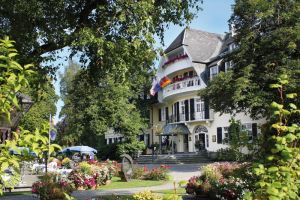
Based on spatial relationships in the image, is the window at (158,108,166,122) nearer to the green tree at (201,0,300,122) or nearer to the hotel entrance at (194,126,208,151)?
the hotel entrance at (194,126,208,151)

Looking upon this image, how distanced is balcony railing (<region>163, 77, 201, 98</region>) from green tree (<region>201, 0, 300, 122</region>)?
54.3ft

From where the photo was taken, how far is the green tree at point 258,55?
26438mm

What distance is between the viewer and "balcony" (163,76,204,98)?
153 feet

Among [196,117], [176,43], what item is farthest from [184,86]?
[176,43]

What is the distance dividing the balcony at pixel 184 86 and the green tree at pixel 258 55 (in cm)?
1638

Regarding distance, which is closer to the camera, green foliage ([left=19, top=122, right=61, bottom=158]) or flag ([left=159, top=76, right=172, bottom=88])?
green foliage ([left=19, top=122, right=61, bottom=158])

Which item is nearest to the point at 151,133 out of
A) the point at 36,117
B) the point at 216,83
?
the point at 36,117

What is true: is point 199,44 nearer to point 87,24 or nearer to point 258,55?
point 258,55

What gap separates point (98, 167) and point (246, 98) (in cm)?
1098

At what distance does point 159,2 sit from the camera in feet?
33.4

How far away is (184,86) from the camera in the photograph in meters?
48.3

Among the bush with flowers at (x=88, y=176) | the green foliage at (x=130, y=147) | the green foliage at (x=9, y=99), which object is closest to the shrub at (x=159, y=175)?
the bush with flowers at (x=88, y=176)

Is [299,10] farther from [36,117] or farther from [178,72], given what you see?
[36,117]

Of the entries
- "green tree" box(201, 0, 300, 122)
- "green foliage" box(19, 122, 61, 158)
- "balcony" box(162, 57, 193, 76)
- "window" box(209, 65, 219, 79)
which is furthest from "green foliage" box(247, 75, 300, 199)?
"balcony" box(162, 57, 193, 76)
